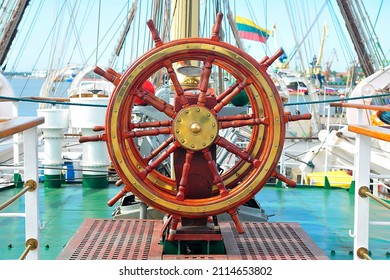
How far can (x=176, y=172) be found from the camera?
11.5ft

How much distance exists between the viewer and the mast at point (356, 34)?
12.8 m

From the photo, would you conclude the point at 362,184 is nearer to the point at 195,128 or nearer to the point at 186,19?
the point at 195,128

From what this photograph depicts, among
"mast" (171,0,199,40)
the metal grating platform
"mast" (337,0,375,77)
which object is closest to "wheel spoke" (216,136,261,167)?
the metal grating platform

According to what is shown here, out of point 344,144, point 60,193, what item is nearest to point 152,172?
point 60,193

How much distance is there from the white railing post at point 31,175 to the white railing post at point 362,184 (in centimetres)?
154

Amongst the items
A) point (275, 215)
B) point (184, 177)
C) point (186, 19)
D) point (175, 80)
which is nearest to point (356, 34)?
point (275, 215)

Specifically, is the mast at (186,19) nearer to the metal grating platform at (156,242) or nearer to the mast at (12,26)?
the metal grating platform at (156,242)

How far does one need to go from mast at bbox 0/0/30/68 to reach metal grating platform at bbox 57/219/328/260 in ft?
→ 30.6

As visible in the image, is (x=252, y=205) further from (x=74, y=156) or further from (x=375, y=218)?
(x=74, y=156)

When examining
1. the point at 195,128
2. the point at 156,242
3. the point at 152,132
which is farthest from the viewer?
the point at 156,242

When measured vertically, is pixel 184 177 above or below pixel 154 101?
below

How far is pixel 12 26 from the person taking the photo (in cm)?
1263

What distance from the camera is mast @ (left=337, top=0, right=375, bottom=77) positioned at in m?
12.8

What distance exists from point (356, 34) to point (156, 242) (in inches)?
413
